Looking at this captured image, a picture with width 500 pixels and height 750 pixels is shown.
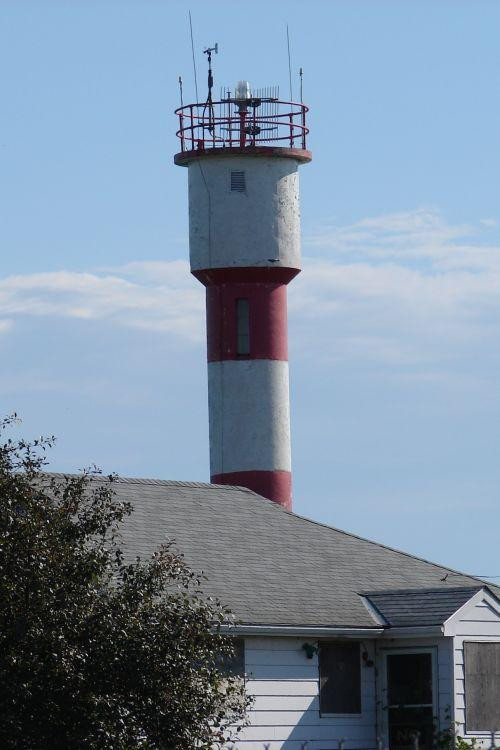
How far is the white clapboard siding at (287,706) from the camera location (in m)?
24.3

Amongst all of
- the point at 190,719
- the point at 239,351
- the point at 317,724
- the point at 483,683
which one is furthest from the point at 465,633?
the point at 239,351

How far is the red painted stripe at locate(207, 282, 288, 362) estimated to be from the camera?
120ft

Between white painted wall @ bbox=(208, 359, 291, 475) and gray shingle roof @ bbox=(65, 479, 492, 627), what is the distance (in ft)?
16.3

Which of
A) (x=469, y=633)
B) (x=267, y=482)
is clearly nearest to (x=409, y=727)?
(x=469, y=633)

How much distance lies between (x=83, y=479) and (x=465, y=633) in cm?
1016

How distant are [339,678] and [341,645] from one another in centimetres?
51

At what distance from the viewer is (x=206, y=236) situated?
37.3 meters

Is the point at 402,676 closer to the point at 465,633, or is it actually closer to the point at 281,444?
the point at 465,633

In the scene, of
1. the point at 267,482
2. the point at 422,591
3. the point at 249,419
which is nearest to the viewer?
the point at 422,591

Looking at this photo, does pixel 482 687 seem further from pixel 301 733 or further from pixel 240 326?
pixel 240 326

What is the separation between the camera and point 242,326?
36719 millimetres

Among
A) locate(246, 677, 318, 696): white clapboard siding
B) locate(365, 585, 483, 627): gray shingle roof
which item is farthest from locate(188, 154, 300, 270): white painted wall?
locate(246, 677, 318, 696): white clapboard siding

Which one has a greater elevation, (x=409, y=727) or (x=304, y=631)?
(x=304, y=631)

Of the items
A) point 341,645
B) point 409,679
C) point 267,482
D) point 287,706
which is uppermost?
point 267,482
